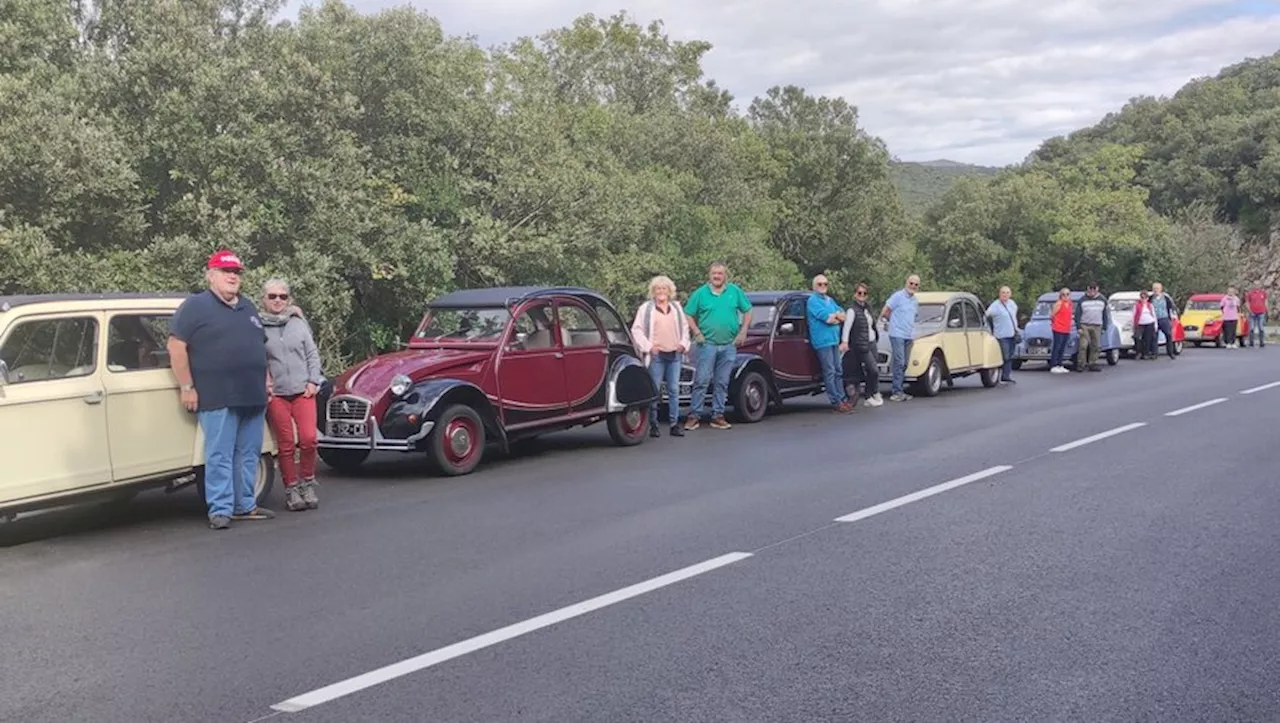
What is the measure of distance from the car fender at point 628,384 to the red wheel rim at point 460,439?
6.28 feet

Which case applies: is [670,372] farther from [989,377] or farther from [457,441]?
[989,377]

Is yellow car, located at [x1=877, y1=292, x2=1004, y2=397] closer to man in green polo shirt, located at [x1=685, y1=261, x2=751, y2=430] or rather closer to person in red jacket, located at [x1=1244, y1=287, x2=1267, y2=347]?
man in green polo shirt, located at [x1=685, y1=261, x2=751, y2=430]

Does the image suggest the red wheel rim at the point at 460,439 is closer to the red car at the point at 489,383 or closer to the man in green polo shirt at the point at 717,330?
the red car at the point at 489,383

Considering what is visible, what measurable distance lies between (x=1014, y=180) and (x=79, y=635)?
59.4m

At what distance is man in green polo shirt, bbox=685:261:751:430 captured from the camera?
539 inches

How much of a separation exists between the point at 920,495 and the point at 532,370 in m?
4.21

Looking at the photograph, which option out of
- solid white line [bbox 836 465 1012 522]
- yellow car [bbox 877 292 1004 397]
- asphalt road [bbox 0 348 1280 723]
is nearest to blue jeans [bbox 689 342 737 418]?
asphalt road [bbox 0 348 1280 723]

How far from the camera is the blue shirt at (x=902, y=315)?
16.8 m

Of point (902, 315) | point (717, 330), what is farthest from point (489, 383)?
point (902, 315)

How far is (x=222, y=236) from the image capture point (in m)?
16.8

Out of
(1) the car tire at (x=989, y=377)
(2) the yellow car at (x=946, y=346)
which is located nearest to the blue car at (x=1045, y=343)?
(1) the car tire at (x=989, y=377)

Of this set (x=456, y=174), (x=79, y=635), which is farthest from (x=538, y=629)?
(x=456, y=174)

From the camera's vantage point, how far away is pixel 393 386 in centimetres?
1026

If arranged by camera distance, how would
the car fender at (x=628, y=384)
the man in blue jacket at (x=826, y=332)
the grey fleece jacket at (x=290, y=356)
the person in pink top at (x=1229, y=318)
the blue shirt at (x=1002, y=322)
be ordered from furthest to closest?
the person in pink top at (x=1229, y=318), the blue shirt at (x=1002, y=322), the man in blue jacket at (x=826, y=332), the car fender at (x=628, y=384), the grey fleece jacket at (x=290, y=356)
